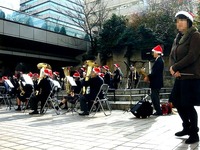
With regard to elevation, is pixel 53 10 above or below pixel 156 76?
above

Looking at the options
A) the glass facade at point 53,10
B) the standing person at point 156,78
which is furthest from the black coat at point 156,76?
the glass facade at point 53,10

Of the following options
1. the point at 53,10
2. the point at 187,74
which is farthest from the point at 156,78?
the point at 53,10

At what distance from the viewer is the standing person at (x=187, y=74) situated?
3.78 m

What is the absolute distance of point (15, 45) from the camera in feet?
78.3

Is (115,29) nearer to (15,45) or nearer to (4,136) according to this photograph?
(15,45)

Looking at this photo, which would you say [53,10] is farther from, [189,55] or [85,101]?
[189,55]

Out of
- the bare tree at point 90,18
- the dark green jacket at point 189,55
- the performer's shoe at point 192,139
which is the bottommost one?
the performer's shoe at point 192,139

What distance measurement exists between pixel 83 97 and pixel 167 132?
409 cm

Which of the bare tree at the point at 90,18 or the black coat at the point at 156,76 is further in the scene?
the bare tree at the point at 90,18

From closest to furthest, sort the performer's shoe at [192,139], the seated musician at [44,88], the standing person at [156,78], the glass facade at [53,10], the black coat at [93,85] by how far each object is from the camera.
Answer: the performer's shoe at [192,139], the standing person at [156,78], the black coat at [93,85], the seated musician at [44,88], the glass facade at [53,10]

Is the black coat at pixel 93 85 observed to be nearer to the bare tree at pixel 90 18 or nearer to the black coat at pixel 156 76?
the black coat at pixel 156 76

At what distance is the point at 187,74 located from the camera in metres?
3.86

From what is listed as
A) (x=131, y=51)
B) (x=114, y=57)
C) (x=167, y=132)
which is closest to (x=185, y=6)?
(x=131, y=51)

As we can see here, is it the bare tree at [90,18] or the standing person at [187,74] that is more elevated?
the bare tree at [90,18]
